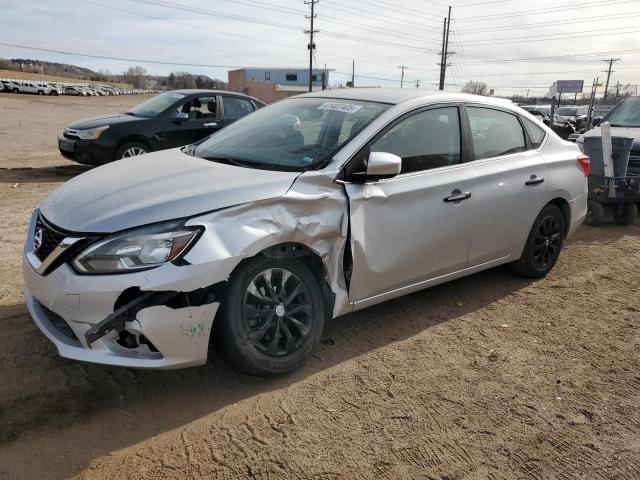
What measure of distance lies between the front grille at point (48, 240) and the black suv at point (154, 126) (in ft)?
22.2

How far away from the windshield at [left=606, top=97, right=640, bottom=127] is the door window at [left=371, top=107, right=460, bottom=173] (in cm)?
641

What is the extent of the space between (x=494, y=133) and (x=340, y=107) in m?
1.42

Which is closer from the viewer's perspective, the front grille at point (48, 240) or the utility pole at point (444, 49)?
the front grille at point (48, 240)

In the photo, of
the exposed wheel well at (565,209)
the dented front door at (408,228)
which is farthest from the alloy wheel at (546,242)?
the dented front door at (408,228)

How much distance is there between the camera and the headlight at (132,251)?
106 inches

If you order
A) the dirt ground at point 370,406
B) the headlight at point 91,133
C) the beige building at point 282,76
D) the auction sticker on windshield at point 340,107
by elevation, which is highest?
the beige building at point 282,76

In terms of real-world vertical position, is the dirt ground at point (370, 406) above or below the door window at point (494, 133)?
below

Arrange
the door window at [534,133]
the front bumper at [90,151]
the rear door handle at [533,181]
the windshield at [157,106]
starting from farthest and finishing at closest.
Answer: the windshield at [157,106] → the front bumper at [90,151] → the door window at [534,133] → the rear door handle at [533,181]

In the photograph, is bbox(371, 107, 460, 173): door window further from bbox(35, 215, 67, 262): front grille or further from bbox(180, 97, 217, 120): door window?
bbox(180, 97, 217, 120): door window

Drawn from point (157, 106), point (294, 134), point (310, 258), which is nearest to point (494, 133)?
point (294, 134)

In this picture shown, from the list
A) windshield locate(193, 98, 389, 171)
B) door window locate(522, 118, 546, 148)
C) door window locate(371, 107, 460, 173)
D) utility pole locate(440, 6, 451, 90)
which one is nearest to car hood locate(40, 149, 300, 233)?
windshield locate(193, 98, 389, 171)

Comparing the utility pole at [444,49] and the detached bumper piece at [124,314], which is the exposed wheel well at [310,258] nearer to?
the detached bumper piece at [124,314]

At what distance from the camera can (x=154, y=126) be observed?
32.0 ft

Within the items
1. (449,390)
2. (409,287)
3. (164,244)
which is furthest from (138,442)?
(409,287)
